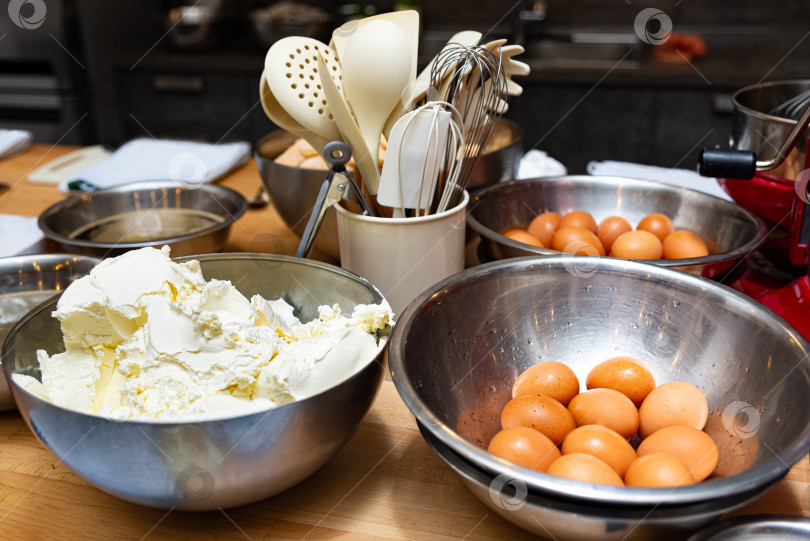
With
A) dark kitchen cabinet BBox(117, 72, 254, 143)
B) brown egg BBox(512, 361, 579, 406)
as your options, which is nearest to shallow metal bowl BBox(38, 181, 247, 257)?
brown egg BBox(512, 361, 579, 406)

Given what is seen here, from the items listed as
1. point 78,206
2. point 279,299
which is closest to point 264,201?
point 78,206

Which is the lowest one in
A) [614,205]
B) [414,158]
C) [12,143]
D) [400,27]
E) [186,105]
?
[186,105]

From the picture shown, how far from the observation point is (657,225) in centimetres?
88

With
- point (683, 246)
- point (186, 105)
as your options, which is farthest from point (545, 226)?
point (186, 105)

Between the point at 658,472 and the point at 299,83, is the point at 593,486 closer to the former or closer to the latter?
the point at 658,472

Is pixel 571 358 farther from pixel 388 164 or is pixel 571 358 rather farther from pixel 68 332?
pixel 68 332

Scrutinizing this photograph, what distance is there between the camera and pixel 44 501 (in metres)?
0.57

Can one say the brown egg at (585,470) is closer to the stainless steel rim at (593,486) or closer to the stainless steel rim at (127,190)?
the stainless steel rim at (593,486)

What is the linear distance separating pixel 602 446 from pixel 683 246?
388mm

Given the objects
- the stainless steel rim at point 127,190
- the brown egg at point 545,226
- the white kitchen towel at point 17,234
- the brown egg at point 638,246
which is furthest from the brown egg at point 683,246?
the white kitchen towel at point 17,234

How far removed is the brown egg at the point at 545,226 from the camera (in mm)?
888

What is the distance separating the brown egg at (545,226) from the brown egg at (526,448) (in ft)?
1.27

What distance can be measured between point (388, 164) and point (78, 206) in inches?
21.3

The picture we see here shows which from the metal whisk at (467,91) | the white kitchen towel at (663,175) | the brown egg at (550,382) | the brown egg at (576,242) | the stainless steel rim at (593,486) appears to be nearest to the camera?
the stainless steel rim at (593,486)
